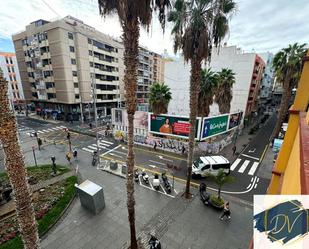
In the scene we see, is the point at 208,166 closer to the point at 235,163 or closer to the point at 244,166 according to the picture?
the point at 235,163

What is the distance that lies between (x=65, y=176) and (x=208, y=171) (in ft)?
46.6

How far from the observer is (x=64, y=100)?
1588 inches

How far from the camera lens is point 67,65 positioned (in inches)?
1517

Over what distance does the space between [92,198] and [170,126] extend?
1361 cm

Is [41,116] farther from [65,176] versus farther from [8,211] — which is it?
[8,211]

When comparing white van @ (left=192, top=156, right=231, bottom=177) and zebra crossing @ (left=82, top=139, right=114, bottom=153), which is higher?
white van @ (left=192, top=156, right=231, bottom=177)

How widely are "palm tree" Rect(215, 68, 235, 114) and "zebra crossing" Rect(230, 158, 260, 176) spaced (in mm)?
7936

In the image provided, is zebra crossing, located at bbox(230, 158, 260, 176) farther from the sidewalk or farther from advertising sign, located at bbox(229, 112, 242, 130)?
advertising sign, located at bbox(229, 112, 242, 130)

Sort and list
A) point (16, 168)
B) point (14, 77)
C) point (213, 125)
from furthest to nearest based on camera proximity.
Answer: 1. point (14, 77)
2. point (213, 125)
3. point (16, 168)

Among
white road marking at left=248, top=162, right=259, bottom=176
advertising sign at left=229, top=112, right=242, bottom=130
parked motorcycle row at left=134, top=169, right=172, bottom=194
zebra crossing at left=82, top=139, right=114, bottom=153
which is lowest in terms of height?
white road marking at left=248, top=162, right=259, bottom=176

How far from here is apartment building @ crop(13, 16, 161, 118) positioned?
38.1 meters

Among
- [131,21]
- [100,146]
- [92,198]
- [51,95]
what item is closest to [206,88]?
[131,21]

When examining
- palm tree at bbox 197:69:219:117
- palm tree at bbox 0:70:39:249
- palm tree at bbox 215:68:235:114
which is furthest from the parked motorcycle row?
palm tree at bbox 215:68:235:114

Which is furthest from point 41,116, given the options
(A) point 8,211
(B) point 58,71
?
(A) point 8,211
